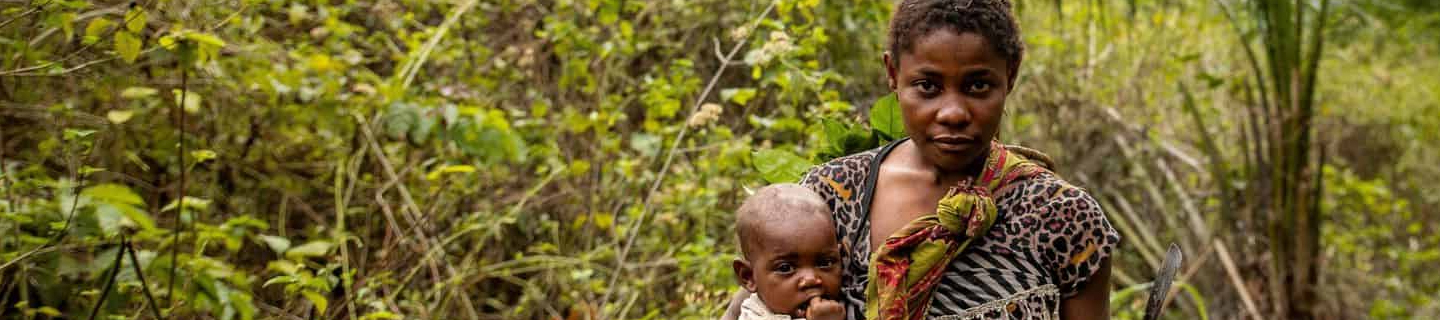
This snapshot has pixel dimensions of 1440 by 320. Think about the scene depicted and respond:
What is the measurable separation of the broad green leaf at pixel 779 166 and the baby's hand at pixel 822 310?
80 centimetres

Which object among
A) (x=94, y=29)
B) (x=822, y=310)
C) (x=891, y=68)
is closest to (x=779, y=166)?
(x=891, y=68)

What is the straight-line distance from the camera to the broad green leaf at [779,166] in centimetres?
268

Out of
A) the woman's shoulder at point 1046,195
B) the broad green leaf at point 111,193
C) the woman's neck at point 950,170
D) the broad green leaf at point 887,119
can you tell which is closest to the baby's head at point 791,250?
the woman's neck at point 950,170

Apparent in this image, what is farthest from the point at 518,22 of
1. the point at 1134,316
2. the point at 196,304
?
the point at 1134,316

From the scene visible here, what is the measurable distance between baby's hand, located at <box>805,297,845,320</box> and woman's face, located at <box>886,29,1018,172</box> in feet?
0.93

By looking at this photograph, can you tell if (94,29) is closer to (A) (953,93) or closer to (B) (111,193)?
(B) (111,193)

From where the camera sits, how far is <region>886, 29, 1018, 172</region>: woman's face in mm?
1812

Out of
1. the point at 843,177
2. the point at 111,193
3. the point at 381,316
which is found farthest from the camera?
the point at 381,316

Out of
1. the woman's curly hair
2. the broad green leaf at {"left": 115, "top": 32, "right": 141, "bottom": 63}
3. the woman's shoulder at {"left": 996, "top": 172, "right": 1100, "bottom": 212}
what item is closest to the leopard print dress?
the woman's shoulder at {"left": 996, "top": 172, "right": 1100, "bottom": 212}

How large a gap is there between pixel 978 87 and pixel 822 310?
0.42 meters

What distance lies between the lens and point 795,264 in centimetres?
189

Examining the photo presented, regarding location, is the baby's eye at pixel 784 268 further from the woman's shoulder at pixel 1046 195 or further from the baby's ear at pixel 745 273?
the woman's shoulder at pixel 1046 195

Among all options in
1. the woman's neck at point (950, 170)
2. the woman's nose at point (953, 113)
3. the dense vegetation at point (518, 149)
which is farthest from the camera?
the dense vegetation at point (518, 149)

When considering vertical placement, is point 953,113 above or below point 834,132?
above
